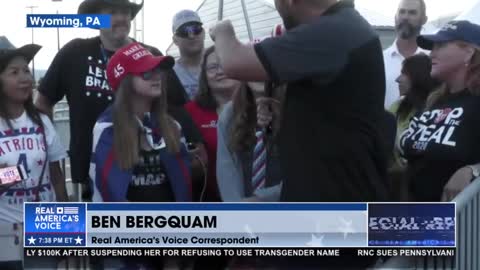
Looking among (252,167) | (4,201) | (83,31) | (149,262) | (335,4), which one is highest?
(335,4)

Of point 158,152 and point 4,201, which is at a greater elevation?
point 158,152

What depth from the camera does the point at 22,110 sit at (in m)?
1.68

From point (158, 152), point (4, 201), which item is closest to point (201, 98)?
point (158, 152)

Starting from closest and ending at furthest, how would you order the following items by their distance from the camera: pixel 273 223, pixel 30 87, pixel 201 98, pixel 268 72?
pixel 268 72 → pixel 273 223 → pixel 30 87 → pixel 201 98

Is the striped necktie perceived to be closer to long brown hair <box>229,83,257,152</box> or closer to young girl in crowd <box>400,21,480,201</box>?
long brown hair <box>229,83,257,152</box>

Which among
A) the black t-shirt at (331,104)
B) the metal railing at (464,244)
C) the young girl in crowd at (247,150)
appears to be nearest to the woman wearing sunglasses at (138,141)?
the young girl in crowd at (247,150)

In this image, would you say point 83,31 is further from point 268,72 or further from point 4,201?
point 268,72

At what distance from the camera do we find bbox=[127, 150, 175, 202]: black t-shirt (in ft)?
5.27

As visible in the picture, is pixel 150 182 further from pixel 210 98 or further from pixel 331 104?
pixel 331 104

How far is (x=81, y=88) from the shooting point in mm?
1764

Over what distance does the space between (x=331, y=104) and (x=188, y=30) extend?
58cm

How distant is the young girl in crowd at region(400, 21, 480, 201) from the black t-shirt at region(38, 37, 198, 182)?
2.60 feet

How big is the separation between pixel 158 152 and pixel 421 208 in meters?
0.63

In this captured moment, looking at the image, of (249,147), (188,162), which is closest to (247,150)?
(249,147)
